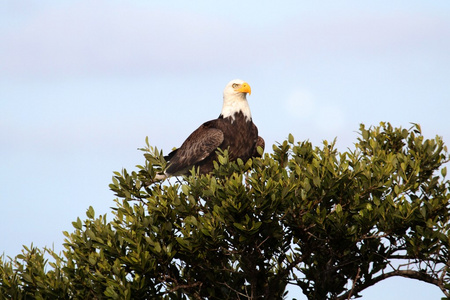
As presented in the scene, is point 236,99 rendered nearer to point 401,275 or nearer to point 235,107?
point 235,107

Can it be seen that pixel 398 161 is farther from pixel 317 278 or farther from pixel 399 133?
pixel 317 278

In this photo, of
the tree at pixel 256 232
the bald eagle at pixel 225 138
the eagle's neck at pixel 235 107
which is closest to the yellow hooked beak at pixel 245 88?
the bald eagle at pixel 225 138

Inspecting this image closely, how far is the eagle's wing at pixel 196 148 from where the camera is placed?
51.9 ft

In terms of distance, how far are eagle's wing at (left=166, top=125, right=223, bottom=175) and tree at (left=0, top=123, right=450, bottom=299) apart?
301 centimetres

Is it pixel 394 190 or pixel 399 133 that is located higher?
pixel 399 133

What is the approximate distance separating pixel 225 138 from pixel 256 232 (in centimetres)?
462

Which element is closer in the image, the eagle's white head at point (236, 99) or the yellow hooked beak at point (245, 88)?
the yellow hooked beak at point (245, 88)

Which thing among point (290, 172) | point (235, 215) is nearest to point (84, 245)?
point (235, 215)

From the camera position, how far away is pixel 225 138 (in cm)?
1600

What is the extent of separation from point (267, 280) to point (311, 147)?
8.96ft

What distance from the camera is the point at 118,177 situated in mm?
12805

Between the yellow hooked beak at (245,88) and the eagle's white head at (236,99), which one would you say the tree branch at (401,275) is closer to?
the eagle's white head at (236,99)

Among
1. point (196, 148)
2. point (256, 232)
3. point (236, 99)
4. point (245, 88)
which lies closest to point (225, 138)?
point (196, 148)

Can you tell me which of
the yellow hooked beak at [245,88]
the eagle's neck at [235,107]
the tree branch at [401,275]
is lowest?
the tree branch at [401,275]
